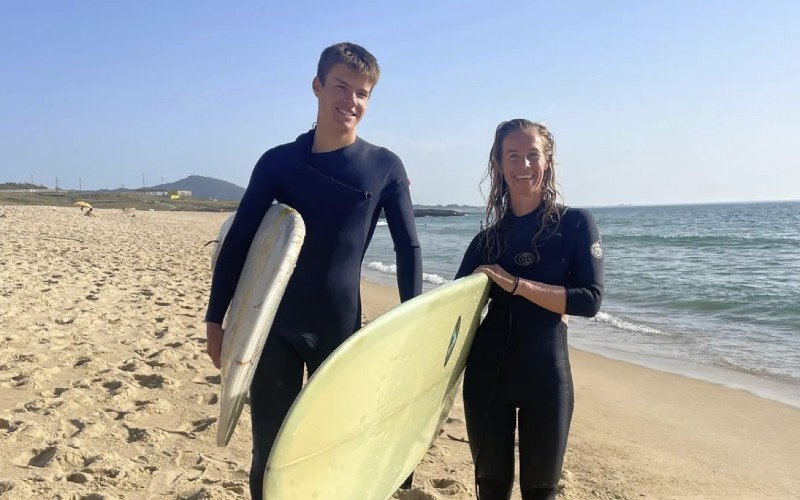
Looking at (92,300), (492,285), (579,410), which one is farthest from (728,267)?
(492,285)

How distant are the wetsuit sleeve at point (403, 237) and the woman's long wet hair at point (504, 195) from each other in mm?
250

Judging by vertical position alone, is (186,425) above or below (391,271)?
above

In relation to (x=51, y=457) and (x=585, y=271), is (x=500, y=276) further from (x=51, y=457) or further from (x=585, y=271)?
(x=51, y=457)

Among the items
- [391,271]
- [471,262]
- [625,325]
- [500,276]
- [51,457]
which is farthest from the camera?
[391,271]

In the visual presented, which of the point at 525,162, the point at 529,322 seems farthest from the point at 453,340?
the point at 525,162

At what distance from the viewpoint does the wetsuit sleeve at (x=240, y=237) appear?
79.3 inches

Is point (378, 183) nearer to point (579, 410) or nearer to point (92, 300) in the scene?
point (579, 410)

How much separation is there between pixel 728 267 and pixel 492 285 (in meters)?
15.1

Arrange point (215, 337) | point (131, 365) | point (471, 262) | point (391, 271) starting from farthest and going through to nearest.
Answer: point (391, 271), point (131, 365), point (471, 262), point (215, 337)

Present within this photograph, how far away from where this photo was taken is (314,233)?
6.65 ft

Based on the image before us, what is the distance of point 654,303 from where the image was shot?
998 cm

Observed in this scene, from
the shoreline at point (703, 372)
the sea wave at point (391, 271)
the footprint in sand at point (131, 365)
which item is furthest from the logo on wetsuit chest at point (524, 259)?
the sea wave at point (391, 271)

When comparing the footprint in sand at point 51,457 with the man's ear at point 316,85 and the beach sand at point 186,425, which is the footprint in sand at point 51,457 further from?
the man's ear at point 316,85

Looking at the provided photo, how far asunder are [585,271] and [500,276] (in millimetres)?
271
